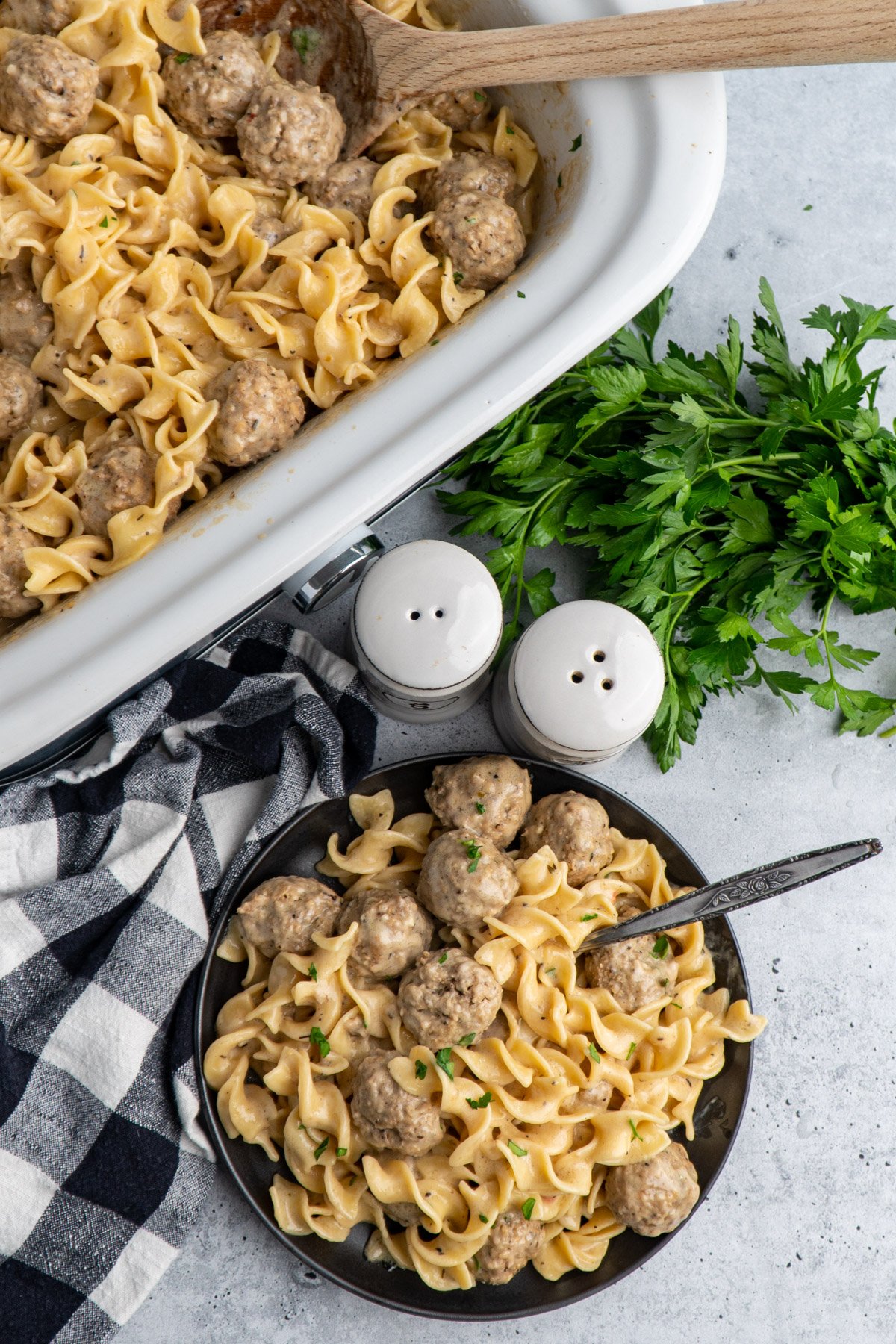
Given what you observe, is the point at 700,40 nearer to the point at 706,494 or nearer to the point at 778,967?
the point at 706,494

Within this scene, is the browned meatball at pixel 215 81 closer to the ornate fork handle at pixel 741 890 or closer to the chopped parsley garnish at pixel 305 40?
the chopped parsley garnish at pixel 305 40

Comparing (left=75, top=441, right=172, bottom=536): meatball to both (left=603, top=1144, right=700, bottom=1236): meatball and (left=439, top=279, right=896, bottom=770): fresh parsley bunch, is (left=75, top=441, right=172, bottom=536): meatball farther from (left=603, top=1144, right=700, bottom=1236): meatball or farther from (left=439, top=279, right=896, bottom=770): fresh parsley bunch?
(left=603, top=1144, right=700, bottom=1236): meatball

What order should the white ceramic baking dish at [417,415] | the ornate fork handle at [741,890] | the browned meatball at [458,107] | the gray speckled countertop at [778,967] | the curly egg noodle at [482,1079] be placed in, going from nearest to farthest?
the white ceramic baking dish at [417,415]
the ornate fork handle at [741,890]
the curly egg noodle at [482,1079]
the browned meatball at [458,107]
the gray speckled countertop at [778,967]

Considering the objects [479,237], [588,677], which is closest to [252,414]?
[479,237]

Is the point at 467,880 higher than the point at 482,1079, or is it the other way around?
the point at 467,880

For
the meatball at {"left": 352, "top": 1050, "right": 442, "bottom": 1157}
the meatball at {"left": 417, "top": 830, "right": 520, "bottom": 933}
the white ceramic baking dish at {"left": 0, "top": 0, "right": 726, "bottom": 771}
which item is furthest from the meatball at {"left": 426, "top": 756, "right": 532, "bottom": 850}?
the white ceramic baking dish at {"left": 0, "top": 0, "right": 726, "bottom": 771}

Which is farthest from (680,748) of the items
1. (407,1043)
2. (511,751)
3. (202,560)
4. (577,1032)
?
(202,560)

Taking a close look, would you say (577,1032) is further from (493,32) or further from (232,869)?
(493,32)

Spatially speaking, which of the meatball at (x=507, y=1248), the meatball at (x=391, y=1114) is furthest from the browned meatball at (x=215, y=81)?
the meatball at (x=507, y=1248)
